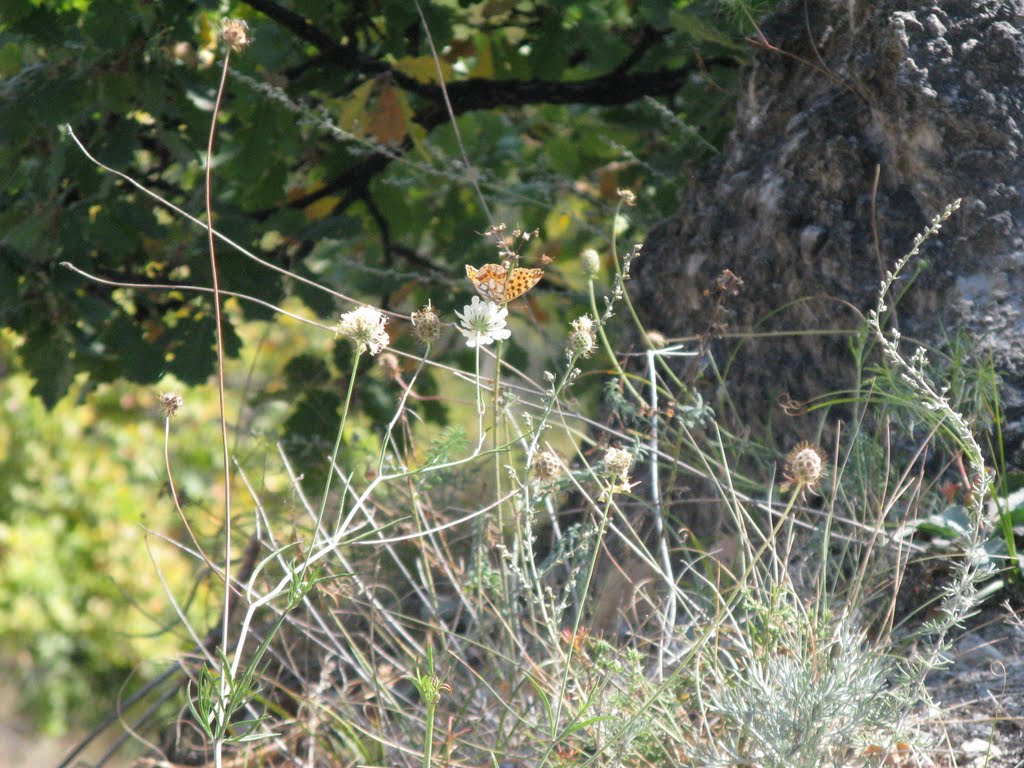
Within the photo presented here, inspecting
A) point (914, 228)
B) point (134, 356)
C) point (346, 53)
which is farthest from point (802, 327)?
point (134, 356)

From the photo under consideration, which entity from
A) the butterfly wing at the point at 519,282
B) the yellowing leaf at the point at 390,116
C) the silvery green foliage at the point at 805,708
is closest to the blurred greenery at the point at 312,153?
the yellowing leaf at the point at 390,116

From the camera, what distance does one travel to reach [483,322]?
106 centimetres

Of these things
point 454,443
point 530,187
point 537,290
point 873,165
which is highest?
point 873,165

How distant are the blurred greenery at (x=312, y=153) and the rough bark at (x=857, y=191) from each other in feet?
0.53

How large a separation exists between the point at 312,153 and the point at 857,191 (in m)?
1.34

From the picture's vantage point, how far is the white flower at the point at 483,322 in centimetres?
105

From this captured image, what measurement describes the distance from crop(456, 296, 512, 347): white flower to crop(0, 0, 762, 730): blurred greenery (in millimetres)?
687

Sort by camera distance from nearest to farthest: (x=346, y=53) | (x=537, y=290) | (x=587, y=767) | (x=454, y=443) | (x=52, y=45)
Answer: (x=587, y=767), (x=454, y=443), (x=52, y=45), (x=346, y=53), (x=537, y=290)

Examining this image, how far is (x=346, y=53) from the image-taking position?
2.12 meters

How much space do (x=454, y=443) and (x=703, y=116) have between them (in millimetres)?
1112

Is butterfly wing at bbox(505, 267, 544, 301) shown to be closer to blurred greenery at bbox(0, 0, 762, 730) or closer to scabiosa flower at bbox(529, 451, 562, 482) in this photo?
scabiosa flower at bbox(529, 451, 562, 482)

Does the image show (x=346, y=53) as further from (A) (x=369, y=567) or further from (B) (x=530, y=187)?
(A) (x=369, y=567)

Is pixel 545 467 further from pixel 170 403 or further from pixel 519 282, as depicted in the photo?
pixel 170 403

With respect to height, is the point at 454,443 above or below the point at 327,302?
above
